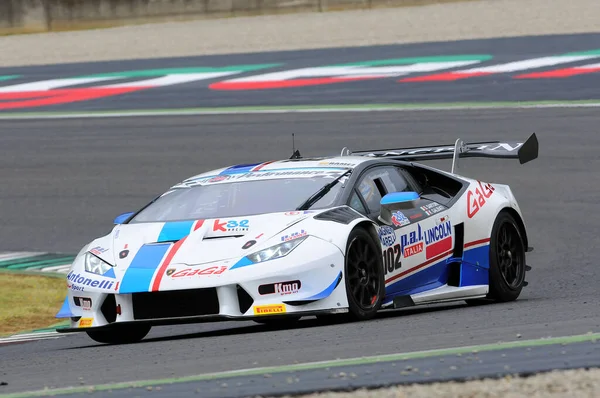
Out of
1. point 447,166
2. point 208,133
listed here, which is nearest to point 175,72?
point 208,133

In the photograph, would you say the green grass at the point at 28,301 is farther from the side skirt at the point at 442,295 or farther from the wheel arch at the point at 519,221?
the wheel arch at the point at 519,221

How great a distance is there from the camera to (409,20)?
28.5 metres

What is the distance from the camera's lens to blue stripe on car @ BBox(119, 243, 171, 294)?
807cm

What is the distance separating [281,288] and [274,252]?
0.76ft

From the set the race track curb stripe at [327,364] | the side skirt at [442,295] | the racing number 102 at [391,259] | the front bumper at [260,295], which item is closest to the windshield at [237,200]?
the racing number 102 at [391,259]

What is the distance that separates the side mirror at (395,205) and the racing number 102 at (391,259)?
0.18 metres

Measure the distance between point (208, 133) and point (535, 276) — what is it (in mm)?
8714

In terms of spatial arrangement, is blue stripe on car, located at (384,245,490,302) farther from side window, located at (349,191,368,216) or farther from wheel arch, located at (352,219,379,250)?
side window, located at (349,191,368,216)

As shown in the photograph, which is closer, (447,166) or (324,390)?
(324,390)

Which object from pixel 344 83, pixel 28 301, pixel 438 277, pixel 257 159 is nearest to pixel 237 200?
pixel 438 277

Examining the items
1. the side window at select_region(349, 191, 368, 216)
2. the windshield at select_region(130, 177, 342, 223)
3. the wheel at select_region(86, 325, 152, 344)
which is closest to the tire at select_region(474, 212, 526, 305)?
the side window at select_region(349, 191, 368, 216)

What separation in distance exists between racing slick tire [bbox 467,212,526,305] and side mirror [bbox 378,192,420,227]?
41.8 inches

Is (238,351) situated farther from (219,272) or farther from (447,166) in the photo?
(447,166)

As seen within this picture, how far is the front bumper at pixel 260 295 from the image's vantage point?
7938mm
